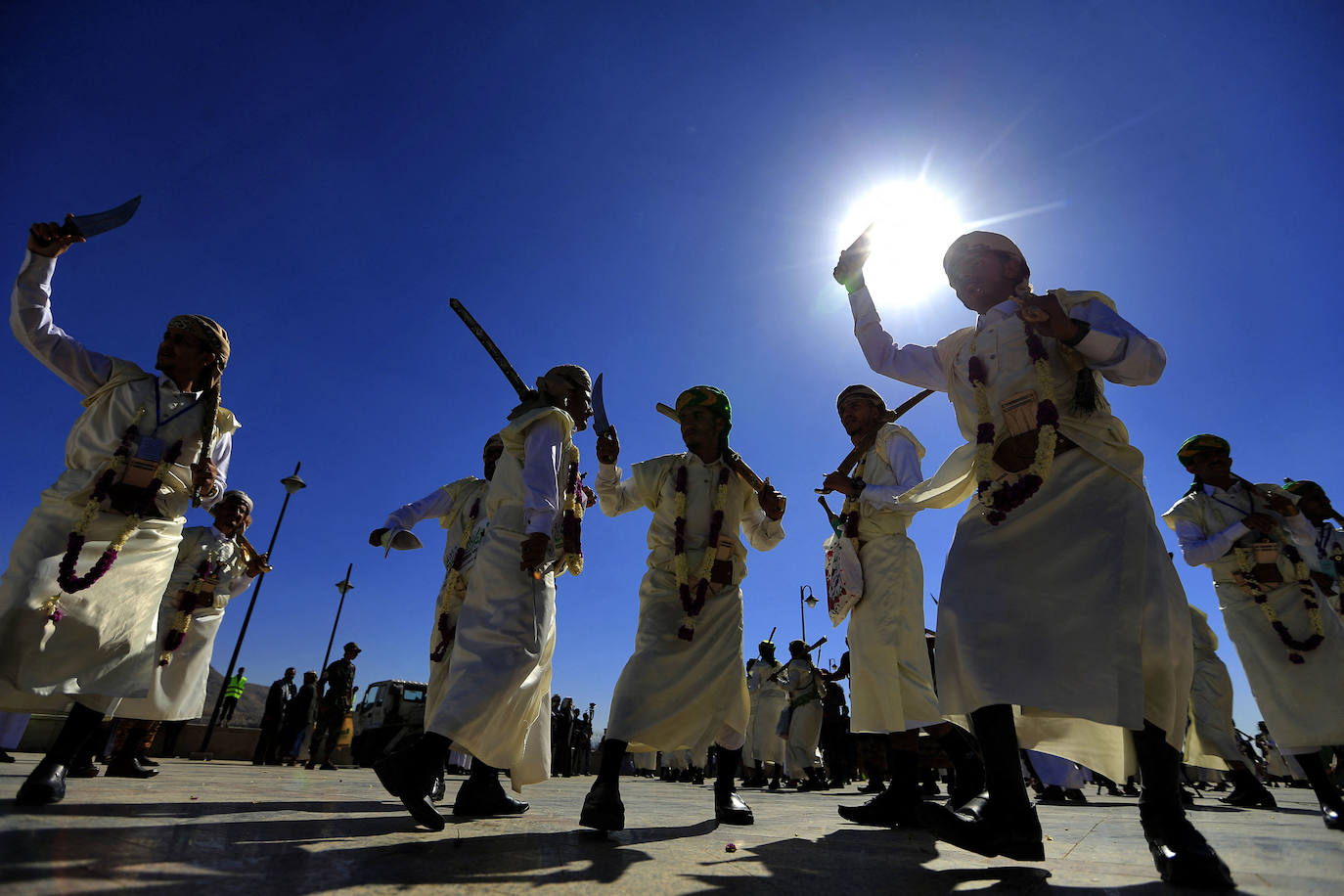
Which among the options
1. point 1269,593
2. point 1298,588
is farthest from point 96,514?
point 1298,588

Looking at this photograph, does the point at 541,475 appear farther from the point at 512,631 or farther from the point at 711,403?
the point at 711,403

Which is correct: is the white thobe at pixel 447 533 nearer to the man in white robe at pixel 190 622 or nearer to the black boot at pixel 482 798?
the black boot at pixel 482 798

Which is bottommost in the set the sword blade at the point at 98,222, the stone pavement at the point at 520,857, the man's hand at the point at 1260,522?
the stone pavement at the point at 520,857

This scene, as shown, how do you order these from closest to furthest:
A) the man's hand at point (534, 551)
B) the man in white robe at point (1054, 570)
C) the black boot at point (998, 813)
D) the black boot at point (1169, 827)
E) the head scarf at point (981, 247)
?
the black boot at point (1169, 827), the black boot at point (998, 813), the man in white robe at point (1054, 570), the head scarf at point (981, 247), the man's hand at point (534, 551)

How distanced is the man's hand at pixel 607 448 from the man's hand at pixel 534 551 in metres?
1.18

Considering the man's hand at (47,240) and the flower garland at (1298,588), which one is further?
the flower garland at (1298,588)

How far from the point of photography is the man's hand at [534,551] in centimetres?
317

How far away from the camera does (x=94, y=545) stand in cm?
310

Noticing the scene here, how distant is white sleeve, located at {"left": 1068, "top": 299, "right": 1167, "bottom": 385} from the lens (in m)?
2.45

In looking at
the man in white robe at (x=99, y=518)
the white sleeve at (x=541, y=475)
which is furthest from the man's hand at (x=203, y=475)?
the white sleeve at (x=541, y=475)

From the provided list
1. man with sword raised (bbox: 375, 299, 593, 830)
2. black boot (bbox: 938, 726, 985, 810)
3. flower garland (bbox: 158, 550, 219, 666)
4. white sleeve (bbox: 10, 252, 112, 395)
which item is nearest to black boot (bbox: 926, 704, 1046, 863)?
black boot (bbox: 938, 726, 985, 810)

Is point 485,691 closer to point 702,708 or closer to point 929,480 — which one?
point 702,708

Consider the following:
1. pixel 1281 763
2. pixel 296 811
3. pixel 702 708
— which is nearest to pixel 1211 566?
pixel 702 708

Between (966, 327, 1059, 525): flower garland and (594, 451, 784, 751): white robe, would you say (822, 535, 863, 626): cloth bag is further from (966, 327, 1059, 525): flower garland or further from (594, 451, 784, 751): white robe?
(966, 327, 1059, 525): flower garland
